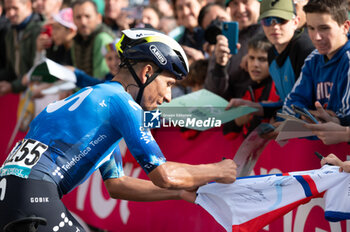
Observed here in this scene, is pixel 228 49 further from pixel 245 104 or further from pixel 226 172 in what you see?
pixel 226 172

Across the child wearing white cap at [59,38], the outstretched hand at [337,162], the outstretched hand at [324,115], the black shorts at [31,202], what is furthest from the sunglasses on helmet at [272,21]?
the child wearing white cap at [59,38]

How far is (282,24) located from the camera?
18.5 feet

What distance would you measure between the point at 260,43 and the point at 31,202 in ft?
10.9

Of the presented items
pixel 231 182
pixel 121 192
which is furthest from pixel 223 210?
pixel 121 192

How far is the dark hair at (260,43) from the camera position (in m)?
6.15

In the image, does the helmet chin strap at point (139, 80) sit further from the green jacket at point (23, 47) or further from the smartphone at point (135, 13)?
the green jacket at point (23, 47)

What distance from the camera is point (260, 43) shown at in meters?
6.18

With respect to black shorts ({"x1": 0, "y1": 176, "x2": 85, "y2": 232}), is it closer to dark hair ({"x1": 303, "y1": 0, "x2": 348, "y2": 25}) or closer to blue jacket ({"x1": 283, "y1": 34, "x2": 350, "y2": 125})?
blue jacket ({"x1": 283, "y1": 34, "x2": 350, "y2": 125})

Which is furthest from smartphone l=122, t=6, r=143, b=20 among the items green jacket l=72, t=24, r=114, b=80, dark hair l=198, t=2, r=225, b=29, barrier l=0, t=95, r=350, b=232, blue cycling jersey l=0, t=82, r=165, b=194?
blue cycling jersey l=0, t=82, r=165, b=194

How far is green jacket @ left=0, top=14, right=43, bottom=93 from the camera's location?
10.8m

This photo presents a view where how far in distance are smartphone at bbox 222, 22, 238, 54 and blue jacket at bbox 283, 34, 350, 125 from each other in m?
1.24

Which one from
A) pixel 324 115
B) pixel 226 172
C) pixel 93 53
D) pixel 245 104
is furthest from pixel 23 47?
pixel 226 172

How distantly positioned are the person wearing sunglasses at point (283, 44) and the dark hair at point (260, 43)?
14.4 inches

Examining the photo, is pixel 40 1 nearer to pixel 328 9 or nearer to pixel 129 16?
pixel 129 16
